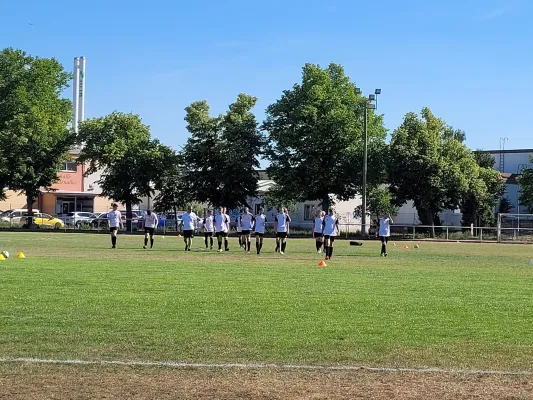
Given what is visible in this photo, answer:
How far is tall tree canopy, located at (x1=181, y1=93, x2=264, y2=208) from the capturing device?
63.4 m

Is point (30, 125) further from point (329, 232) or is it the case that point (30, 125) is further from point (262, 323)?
point (262, 323)

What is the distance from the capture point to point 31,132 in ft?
209

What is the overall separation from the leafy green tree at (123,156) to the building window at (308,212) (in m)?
15.2

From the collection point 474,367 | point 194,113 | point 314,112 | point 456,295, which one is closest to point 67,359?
point 474,367

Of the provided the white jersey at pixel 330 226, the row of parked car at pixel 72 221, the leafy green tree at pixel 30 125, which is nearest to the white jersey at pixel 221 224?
the white jersey at pixel 330 226

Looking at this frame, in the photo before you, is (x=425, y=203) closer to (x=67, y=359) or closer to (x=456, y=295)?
(x=456, y=295)

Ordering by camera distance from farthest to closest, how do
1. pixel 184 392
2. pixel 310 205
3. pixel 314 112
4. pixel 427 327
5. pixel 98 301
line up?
pixel 310 205 < pixel 314 112 < pixel 98 301 < pixel 427 327 < pixel 184 392

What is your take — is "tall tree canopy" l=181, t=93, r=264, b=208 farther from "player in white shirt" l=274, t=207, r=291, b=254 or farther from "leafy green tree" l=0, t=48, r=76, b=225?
"player in white shirt" l=274, t=207, r=291, b=254

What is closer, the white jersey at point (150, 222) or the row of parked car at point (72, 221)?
the white jersey at point (150, 222)

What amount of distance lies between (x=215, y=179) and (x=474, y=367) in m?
55.9

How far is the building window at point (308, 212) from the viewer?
72.9 m

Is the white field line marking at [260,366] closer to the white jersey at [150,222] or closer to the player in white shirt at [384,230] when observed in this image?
the player in white shirt at [384,230]

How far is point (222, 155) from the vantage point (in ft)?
208

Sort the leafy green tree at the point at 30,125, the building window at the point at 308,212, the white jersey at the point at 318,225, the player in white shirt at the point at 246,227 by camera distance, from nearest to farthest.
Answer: the white jersey at the point at 318,225 < the player in white shirt at the point at 246,227 < the leafy green tree at the point at 30,125 < the building window at the point at 308,212
